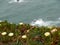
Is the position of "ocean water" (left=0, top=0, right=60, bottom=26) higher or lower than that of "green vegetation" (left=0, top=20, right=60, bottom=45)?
lower

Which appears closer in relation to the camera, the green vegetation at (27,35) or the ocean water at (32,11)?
the green vegetation at (27,35)

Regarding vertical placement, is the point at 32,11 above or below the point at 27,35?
below

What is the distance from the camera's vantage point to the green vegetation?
20.7 feet

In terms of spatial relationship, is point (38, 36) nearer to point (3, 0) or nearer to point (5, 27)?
point (5, 27)

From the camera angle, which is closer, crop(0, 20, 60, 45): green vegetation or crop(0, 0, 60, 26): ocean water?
crop(0, 20, 60, 45): green vegetation

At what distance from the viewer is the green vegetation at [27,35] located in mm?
6316

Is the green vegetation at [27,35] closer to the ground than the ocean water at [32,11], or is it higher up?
higher up

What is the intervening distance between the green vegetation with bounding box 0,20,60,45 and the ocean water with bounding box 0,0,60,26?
22.6 meters

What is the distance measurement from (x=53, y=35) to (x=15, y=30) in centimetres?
119

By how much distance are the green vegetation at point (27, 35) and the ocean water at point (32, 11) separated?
22.6 metres

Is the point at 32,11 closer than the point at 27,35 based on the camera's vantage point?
No

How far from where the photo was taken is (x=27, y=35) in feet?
22.1

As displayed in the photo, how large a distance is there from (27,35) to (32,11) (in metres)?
27.6

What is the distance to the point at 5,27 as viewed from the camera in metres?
7.41
